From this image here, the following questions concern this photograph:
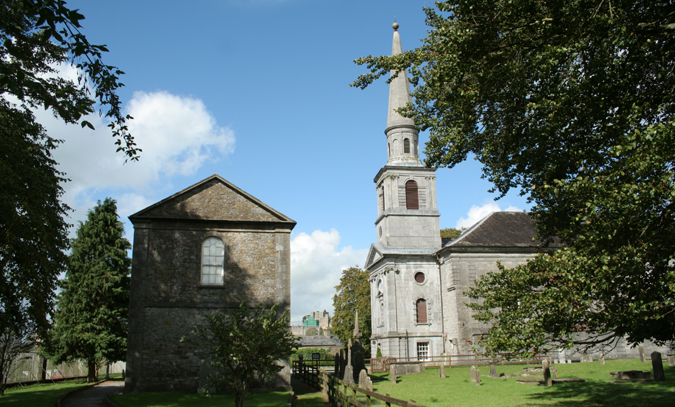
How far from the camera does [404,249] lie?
122 ft

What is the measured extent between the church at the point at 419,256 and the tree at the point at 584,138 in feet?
74.6

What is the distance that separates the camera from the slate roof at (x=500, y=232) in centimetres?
3506

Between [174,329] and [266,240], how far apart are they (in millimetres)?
5221

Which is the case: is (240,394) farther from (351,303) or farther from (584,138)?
(351,303)

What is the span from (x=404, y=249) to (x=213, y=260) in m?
20.0

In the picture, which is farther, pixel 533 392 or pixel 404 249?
pixel 404 249

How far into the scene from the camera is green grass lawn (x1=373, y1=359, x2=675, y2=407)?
13836mm

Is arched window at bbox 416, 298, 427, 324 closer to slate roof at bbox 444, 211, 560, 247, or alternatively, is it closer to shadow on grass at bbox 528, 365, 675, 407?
slate roof at bbox 444, 211, 560, 247

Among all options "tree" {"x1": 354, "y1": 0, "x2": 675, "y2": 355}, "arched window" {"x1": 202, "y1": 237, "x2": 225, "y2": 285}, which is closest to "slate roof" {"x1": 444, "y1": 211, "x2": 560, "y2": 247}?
"arched window" {"x1": 202, "y1": 237, "x2": 225, "y2": 285}

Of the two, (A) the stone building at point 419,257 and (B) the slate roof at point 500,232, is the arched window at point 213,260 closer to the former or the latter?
(A) the stone building at point 419,257

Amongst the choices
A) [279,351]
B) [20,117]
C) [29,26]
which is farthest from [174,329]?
[29,26]

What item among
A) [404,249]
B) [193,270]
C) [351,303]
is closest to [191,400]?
[193,270]

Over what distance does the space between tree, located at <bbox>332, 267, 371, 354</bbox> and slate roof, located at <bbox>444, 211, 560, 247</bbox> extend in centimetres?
1776

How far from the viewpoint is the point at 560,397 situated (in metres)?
15.1
